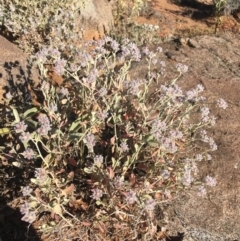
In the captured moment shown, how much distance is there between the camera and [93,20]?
6.13 m

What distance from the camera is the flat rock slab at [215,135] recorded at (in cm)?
309

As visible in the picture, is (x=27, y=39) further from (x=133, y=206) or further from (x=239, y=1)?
(x=239, y=1)

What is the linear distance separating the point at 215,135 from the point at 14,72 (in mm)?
2201

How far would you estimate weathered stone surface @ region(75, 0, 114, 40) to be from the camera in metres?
5.99

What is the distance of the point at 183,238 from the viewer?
3.01m

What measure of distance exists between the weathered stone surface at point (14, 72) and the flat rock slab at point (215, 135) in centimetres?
145

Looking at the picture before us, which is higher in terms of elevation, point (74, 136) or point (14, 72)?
point (74, 136)

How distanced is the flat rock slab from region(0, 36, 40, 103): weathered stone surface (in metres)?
1.45

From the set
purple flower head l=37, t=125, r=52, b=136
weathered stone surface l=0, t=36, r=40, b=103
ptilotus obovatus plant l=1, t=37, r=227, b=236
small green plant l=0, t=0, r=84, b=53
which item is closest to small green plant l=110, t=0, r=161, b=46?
small green plant l=0, t=0, r=84, b=53

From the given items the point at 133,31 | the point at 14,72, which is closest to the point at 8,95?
the point at 14,72

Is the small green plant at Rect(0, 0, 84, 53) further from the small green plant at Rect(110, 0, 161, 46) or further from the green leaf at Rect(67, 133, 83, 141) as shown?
the green leaf at Rect(67, 133, 83, 141)

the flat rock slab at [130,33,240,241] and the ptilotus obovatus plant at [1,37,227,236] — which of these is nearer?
the ptilotus obovatus plant at [1,37,227,236]

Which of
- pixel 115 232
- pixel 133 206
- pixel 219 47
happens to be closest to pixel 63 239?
pixel 115 232

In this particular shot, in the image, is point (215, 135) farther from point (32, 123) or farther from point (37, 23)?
point (37, 23)
